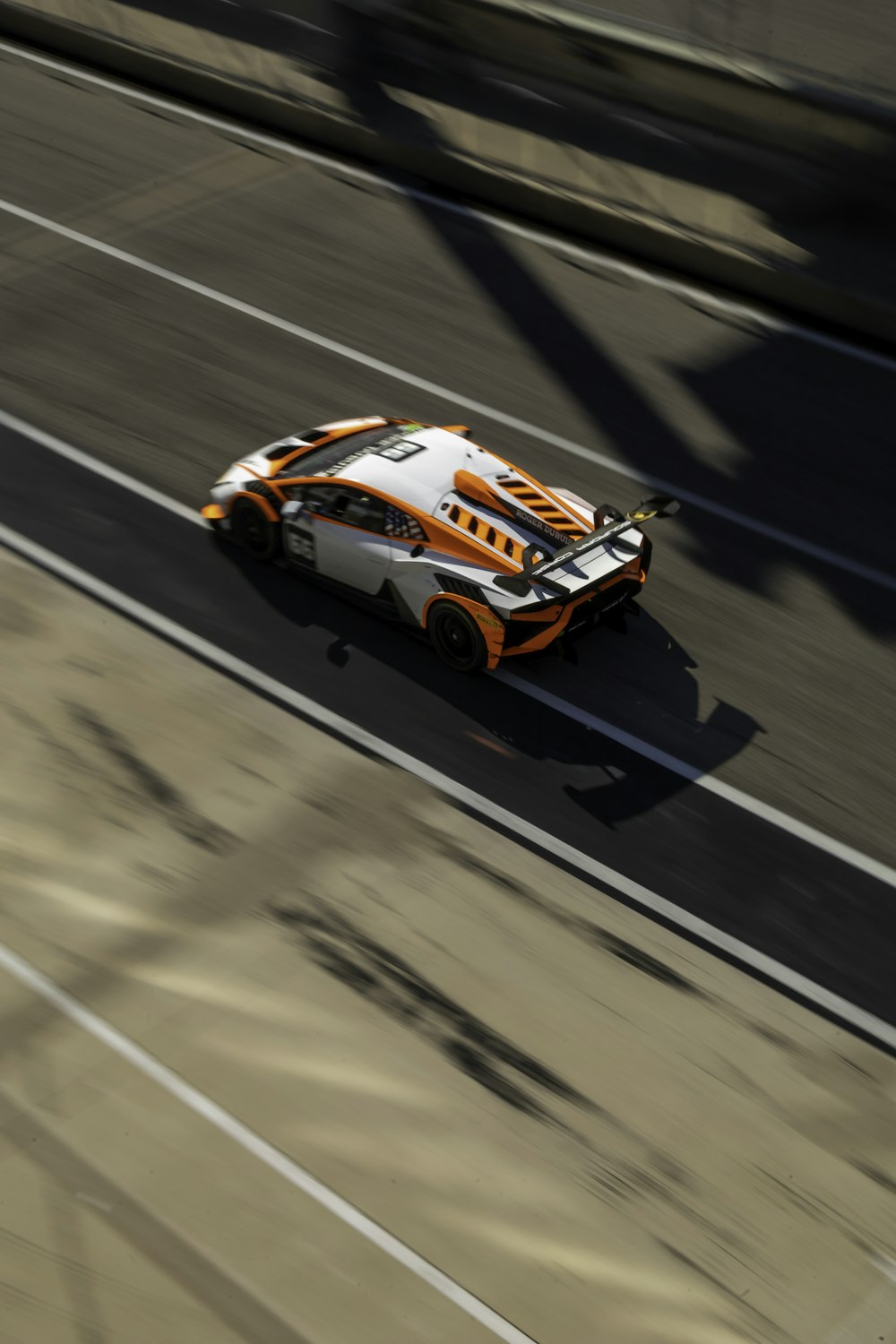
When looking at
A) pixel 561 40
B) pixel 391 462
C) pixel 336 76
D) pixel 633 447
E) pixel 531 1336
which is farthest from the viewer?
pixel 336 76

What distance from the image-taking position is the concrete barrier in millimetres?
16766


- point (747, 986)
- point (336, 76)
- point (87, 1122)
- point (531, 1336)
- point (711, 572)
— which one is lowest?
point (87, 1122)

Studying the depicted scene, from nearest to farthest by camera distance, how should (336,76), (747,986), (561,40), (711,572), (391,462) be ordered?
(747,986) → (391,462) → (711,572) → (561,40) → (336,76)

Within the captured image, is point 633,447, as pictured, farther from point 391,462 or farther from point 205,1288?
point 205,1288

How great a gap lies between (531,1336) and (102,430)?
1016 cm

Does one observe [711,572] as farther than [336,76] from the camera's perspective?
No

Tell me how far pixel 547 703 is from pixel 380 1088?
3.79 m

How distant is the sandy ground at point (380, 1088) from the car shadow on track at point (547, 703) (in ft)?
2.35

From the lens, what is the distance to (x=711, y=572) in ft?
44.2

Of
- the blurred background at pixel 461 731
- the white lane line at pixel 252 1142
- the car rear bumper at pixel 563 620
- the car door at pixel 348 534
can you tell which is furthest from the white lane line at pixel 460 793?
the white lane line at pixel 252 1142

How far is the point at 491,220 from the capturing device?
18.6 metres

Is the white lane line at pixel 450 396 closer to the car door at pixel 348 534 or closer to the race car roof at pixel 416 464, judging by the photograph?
the race car roof at pixel 416 464

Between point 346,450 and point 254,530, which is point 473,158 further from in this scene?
point 254,530

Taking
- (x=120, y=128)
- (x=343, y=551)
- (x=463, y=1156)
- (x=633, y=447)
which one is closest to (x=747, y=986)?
(x=463, y=1156)
